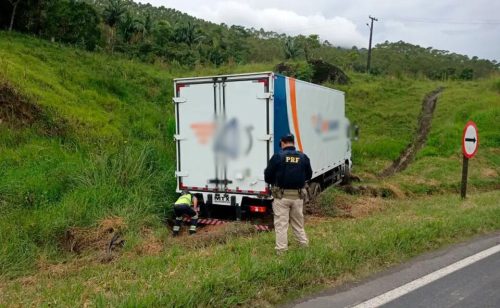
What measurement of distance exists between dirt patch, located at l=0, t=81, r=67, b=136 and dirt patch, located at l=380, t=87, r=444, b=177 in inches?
424

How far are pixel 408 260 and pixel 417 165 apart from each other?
11.2m

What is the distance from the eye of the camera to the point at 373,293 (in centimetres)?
439

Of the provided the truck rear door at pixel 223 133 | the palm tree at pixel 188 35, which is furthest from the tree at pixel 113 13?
the truck rear door at pixel 223 133

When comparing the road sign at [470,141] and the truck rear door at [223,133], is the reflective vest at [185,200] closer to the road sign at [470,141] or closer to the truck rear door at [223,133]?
the truck rear door at [223,133]

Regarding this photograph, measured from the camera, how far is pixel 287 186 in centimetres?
554

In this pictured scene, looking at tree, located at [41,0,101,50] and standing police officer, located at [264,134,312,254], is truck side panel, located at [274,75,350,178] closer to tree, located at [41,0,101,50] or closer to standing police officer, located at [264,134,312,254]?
standing police officer, located at [264,134,312,254]

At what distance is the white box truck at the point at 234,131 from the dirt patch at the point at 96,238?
1782mm

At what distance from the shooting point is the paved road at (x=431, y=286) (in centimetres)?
419

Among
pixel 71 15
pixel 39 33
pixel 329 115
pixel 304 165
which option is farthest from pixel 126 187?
pixel 71 15

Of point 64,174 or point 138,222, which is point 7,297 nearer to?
point 138,222

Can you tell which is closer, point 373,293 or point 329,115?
point 373,293

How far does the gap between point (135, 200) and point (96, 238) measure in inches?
56.5

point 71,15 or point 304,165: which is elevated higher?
point 71,15

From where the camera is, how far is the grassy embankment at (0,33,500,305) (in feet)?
14.6
